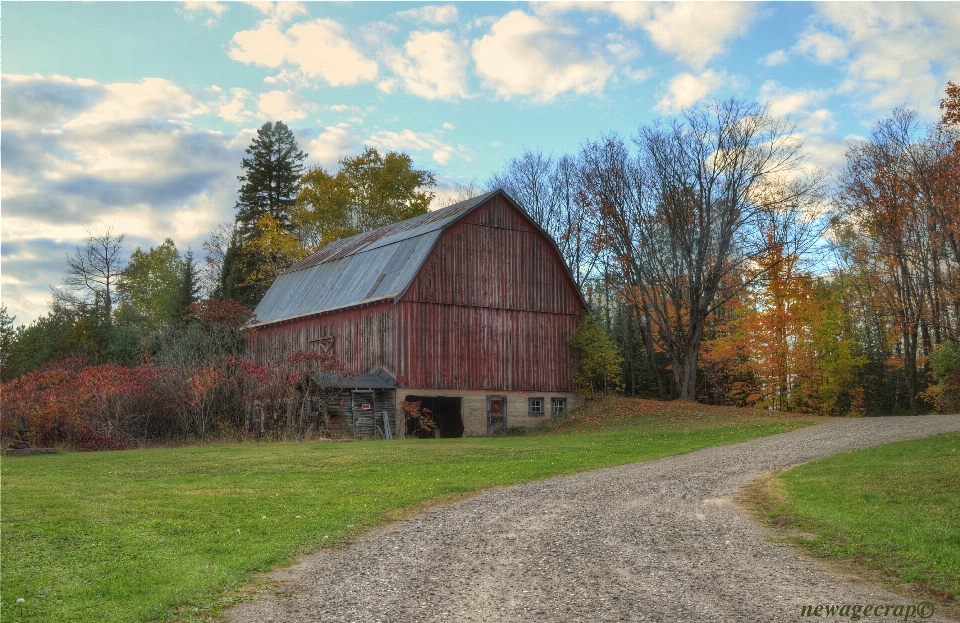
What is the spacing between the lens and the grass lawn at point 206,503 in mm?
7980

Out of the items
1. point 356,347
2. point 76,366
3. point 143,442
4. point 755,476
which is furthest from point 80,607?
point 76,366

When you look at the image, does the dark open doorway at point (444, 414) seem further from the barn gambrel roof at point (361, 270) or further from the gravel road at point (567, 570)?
the gravel road at point (567, 570)

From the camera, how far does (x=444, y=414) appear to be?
33719 mm

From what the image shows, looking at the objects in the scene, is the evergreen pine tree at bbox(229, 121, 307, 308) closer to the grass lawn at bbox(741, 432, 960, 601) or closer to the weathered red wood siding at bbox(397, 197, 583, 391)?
the weathered red wood siding at bbox(397, 197, 583, 391)

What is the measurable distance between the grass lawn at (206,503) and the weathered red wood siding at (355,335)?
5593 millimetres

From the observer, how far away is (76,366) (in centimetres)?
3381

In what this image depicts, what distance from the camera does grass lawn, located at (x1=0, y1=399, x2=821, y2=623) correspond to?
798 centimetres

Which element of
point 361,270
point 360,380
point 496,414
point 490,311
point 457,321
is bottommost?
point 496,414

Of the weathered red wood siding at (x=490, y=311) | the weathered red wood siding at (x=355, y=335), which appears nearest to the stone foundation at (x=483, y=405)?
the weathered red wood siding at (x=490, y=311)

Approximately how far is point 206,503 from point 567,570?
674 centimetres

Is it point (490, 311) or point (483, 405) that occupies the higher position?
point (490, 311)

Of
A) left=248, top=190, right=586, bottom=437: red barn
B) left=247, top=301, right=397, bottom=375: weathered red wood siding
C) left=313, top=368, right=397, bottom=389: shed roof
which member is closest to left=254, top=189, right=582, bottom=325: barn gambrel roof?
left=248, top=190, right=586, bottom=437: red barn

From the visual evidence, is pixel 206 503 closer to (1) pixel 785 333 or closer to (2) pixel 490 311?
(2) pixel 490 311

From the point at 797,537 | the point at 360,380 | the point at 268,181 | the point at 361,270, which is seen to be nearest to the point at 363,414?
the point at 360,380
